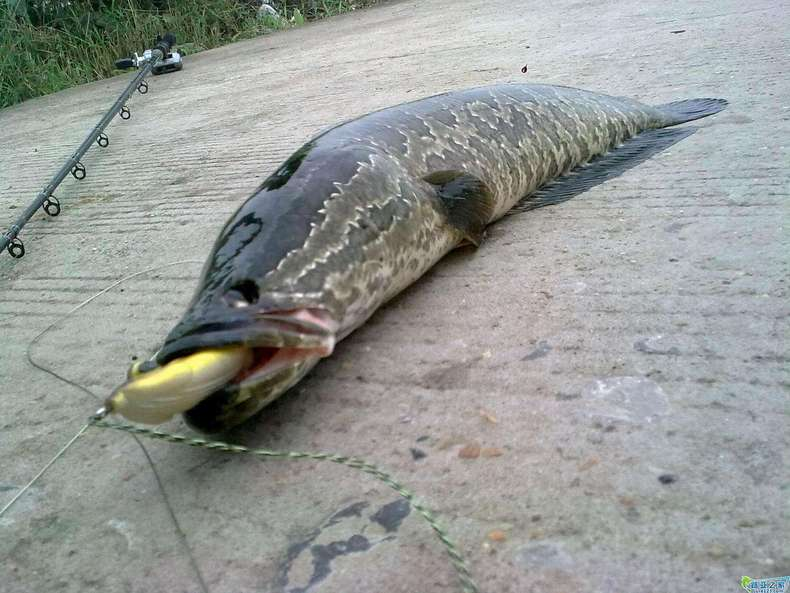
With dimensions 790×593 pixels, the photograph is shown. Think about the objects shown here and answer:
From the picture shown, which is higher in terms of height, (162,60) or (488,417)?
(162,60)

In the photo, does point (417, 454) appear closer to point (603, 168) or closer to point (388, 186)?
point (388, 186)

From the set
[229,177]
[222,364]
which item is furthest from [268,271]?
[229,177]

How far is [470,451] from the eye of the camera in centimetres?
170

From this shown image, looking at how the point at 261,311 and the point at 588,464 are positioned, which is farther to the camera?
the point at 261,311

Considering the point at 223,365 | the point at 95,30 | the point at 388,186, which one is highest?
the point at 95,30

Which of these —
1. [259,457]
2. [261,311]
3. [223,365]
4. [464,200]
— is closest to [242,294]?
[261,311]

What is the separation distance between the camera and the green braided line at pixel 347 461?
1.38 metres

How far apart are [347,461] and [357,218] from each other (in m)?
0.82

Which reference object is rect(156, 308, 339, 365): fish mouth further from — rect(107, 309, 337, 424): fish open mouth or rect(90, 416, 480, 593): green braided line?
rect(90, 416, 480, 593): green braided line

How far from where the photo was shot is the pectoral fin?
2.62 metres

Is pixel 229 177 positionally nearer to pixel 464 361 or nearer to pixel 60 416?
pixel 60 416

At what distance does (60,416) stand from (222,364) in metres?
0.89

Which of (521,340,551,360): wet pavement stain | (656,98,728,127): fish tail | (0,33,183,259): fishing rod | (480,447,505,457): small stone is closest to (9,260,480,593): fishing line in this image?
(480,447,505,457): small stone

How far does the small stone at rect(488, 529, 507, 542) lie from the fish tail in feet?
9.70
